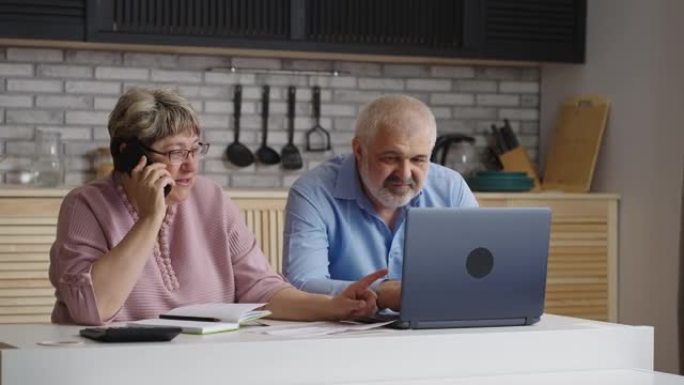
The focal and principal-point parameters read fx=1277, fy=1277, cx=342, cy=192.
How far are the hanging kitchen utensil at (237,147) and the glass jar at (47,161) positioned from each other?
2.45 ft

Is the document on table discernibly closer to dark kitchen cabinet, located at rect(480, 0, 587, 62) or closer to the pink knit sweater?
the pink knit sweater

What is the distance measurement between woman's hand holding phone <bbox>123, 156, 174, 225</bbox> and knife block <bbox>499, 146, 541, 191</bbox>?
306cm

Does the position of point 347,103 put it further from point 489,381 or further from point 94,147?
point 489,381

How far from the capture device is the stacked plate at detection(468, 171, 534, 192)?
5.64 meters

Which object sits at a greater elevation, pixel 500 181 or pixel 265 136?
pixel 265 136

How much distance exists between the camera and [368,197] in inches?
147

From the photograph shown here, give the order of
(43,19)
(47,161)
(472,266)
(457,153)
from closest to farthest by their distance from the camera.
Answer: (472,266) < (43,19) < (47,161) < (457,153)

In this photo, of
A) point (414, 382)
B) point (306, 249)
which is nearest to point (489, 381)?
point (414, 382)

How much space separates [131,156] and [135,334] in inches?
30.7

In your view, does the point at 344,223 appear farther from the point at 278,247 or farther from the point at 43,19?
the point at 43,19

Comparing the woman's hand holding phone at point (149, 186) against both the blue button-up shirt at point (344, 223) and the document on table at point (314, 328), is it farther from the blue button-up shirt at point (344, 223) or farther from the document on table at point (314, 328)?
the blue button-up shirt at point (344, 223)

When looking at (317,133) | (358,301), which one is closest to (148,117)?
(358,301)

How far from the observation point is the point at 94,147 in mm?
5484

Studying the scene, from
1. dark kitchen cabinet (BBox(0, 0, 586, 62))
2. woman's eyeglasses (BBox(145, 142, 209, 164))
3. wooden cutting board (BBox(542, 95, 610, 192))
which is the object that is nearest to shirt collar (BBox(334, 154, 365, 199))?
woman's eyeglasses (BBox(145, 142, 209, 164))
